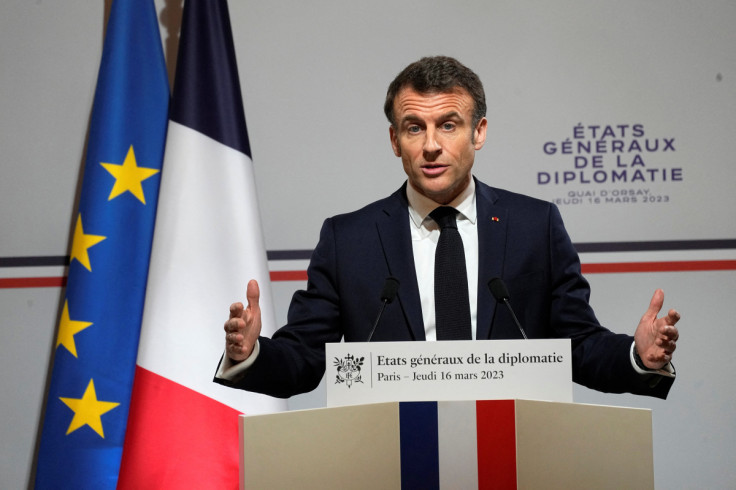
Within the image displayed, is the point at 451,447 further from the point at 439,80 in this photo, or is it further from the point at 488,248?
the point at 439,80

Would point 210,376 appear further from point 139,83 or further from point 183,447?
point 139,83

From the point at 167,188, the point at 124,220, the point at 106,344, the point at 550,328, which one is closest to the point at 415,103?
the point at 550,328

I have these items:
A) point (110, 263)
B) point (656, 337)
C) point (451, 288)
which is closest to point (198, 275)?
point (110, 263)

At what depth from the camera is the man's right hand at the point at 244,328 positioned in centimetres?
148

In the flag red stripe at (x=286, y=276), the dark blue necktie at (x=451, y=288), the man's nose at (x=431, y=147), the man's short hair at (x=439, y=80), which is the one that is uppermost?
the man's short hair at (x=439, y=80)

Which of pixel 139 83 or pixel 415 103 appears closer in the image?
pixel 415 103

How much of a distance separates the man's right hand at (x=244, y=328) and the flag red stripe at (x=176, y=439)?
115 cm

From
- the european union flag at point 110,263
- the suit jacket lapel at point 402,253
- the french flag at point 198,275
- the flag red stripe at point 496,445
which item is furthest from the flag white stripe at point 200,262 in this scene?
the flag red stripe at point 496,445

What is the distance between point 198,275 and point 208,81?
31.6 inches

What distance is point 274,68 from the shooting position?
3.19m

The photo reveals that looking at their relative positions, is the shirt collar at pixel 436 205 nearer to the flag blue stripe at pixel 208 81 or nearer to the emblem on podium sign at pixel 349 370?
the emblem on podium sign at pixel 349 370

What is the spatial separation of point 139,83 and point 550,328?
1.96 meters

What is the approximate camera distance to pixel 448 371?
4.35 ft

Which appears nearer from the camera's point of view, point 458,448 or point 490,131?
point 458,448
